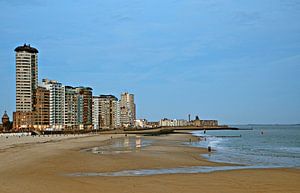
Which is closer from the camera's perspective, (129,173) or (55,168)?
(129,173)

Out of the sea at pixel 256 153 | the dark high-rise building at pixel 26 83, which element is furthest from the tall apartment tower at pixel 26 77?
the sea at pixel 256 153

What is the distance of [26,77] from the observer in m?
183

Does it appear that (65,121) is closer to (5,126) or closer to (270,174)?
(5,126)

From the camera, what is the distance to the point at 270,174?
2200cm

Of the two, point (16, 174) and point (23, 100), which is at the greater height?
point (23, 100)

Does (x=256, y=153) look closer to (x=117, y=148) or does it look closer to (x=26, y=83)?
(x=117, y=148)

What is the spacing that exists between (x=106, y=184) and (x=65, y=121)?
181400 millimetres

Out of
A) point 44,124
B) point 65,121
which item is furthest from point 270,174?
point 65,121

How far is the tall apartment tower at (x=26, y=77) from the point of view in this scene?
17500 centimetres

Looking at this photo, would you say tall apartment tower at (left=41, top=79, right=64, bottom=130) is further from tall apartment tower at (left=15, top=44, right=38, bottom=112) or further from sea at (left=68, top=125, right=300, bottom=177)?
sea at (left=68, top=125, right=300, bottom=177)

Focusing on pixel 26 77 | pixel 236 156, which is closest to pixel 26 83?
pixel 26 77

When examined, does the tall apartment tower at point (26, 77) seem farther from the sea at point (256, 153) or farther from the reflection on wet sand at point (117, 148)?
the reflection on wet sand at point (117, 148)

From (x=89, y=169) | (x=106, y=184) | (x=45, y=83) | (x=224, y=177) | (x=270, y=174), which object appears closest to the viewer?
(x=106, y=184)

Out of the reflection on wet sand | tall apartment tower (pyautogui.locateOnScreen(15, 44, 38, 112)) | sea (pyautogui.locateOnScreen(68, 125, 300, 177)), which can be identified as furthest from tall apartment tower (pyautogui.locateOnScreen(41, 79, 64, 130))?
sea (pyautogui.locateOnScreen(68, 125, 300, 177))
